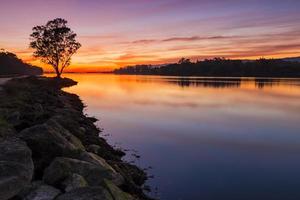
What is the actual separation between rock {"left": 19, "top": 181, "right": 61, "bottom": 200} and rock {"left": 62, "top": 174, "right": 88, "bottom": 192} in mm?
353

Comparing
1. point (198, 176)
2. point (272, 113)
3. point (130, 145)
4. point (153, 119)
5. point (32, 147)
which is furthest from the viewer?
point (272, 113)

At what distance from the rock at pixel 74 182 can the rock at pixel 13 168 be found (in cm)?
97

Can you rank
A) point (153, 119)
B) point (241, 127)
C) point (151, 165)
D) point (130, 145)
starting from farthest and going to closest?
1. point (153, 119)
2. point (241, 127)
3. point (130, 145)
4. point (151, 165)

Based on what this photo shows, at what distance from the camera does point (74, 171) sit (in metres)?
11.1

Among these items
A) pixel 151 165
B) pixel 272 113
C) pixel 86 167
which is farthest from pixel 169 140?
pixel 272 113

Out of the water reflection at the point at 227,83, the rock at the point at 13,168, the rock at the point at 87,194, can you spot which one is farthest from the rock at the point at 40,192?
A: the water reflection at the point at 227,83

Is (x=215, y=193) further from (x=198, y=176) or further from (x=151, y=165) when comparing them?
(x=151, y=165)

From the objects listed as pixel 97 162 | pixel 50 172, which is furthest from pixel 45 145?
pixel 50 172

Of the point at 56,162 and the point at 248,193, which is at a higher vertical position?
the point at 56,162

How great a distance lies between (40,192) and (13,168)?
914 mm

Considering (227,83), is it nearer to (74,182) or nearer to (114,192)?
(114,192)

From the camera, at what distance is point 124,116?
36.6m

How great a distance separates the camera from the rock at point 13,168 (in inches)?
344

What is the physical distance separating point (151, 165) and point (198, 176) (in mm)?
2649
